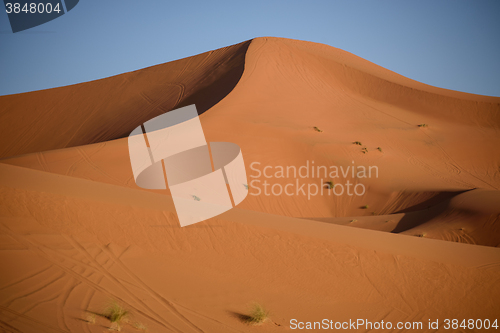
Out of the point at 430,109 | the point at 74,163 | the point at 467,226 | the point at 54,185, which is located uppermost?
the point at 430,109

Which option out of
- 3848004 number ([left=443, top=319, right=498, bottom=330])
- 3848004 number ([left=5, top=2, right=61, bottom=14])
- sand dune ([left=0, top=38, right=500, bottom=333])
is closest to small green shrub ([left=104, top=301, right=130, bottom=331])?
sand dune ([left=0, top=38, right=500, bottom=333])

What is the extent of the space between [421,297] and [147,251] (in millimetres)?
4511

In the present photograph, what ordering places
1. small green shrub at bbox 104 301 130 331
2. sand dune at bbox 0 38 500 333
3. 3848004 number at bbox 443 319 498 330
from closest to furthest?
1. small green shrub at bbox 104 301 130 331
2. sand dune at bbox 0 38 500 333
3. 3848004 number at bbox 443 319 498 330

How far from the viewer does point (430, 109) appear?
91.9ft

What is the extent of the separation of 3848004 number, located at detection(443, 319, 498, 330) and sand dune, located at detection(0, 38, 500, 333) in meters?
0.16

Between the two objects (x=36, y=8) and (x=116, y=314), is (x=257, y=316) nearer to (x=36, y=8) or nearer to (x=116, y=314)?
(x=116, y=314)

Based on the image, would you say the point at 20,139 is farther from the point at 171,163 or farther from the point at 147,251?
the point at 147,251

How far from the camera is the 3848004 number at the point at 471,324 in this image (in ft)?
17.5

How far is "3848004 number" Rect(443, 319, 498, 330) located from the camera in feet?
17.5

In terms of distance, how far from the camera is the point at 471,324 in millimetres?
5395

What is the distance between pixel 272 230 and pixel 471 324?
348 cm

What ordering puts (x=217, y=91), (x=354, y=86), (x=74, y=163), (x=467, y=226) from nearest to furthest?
1. (x=467, y=226)
2. (x=74, y=163)
3. (x=217, y=91)
4. (x=354, y=86)

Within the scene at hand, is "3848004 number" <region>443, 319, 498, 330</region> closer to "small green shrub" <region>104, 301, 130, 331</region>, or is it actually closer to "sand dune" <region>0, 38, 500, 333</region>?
"sand dune" <region>0, 38, 500, 333</region>

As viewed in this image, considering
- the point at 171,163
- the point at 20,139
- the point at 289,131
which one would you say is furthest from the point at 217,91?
the point at 20,139
